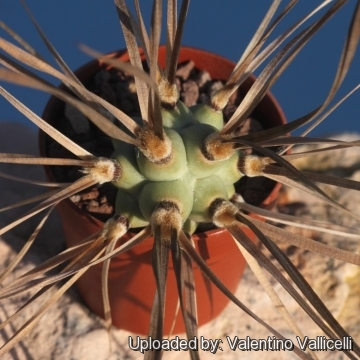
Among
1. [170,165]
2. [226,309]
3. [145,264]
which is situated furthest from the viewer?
[226,309]

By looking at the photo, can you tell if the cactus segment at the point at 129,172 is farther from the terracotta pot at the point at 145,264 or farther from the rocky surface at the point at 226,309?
the rocky surface at the point at 226,309

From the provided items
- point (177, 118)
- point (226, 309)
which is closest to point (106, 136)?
point (177, 118)

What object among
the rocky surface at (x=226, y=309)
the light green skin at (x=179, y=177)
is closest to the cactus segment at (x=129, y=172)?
the light green skin at (x=179, y=177)

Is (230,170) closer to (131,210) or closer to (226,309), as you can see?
(131,210)

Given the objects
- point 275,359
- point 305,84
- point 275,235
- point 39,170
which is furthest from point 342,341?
point 305,84

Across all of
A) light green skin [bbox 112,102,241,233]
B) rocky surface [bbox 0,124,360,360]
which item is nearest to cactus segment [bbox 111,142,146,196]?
light green skin [bbox 112,102,241,233]

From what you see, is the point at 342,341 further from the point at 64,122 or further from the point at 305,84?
the point at 305,84

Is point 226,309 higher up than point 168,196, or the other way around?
point 226,309
